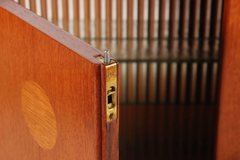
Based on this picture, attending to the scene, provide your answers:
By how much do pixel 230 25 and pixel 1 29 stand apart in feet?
2.04

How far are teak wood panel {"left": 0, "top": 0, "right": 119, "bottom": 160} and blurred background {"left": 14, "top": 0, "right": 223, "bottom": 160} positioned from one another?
0.47m

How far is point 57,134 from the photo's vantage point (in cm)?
78

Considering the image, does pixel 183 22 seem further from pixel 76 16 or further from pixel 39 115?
pixel 39 115

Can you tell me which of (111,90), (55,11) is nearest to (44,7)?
(55,11)

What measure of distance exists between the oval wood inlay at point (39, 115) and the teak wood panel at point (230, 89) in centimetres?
56

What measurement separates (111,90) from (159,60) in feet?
2.05

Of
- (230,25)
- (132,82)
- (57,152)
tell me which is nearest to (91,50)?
(57,152)

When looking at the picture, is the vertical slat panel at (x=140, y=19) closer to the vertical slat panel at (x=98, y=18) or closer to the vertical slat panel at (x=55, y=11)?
the vertical slat panel at (x=98, y=18)

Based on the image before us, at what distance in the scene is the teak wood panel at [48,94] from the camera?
690mm

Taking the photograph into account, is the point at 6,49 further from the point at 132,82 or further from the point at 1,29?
the point at 132,82

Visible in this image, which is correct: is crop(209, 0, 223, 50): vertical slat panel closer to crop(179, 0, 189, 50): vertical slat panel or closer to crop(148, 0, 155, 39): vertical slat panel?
crop(179, 0, 189, 50): vertical slat panel

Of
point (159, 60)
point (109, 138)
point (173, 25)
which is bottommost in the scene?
point (109, 138)

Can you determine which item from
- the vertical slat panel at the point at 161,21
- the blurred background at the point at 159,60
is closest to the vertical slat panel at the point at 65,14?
the blurred background at the point at 159,60

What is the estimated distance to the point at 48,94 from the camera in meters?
0.78
